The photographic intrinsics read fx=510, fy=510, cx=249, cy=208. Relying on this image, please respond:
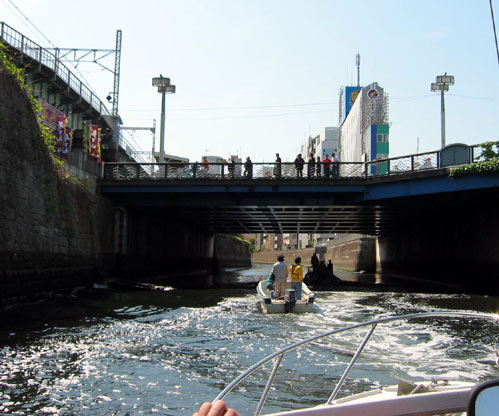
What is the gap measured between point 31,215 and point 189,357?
37.9ft

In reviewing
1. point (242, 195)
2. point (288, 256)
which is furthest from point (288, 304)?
point (288, 256)

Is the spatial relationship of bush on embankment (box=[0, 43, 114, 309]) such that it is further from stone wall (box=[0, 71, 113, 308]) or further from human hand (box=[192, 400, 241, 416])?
human hand (box=[192, 400, 241, 416])

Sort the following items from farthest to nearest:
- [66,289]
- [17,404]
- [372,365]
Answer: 1. [66,289]
2. [372,365]
3. [17,404]

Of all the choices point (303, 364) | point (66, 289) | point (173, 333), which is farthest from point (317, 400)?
point (66, 289)

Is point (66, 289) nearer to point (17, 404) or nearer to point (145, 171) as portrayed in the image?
point (145, 171)

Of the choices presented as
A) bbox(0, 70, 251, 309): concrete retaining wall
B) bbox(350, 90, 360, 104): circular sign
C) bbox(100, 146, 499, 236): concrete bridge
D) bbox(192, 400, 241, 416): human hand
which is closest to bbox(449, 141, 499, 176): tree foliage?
bbox(100, 146, 499, 236): concrete bridge

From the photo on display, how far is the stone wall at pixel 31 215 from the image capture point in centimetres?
1719

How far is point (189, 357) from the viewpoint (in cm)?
1038

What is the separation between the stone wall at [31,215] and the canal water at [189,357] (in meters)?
1.58

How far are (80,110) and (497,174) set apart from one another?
32229mm

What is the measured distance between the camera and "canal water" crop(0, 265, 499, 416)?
303 inches

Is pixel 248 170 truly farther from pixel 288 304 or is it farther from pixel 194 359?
pixel 194 359

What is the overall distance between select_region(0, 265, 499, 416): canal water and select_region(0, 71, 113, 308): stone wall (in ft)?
5.19

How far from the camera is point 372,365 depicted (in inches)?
382
